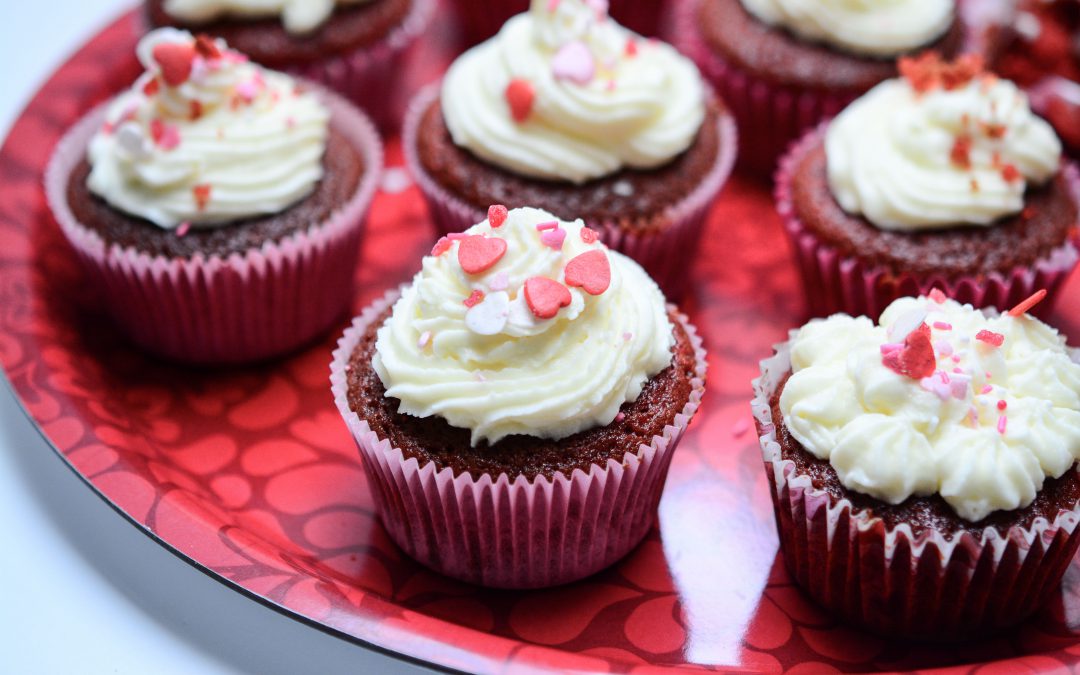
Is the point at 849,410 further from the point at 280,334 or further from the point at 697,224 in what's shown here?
→ the point at 280,334

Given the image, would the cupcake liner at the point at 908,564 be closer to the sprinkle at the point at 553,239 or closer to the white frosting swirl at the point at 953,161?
the sprinkle at the point at 553,239

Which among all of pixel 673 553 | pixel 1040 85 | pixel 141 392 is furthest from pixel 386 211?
pixel 1040 85

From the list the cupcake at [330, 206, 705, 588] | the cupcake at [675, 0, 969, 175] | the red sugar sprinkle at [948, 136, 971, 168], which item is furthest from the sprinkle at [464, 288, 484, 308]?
the cupcake at [675, 0, 969, 175]

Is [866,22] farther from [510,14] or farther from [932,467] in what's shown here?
[932,467]

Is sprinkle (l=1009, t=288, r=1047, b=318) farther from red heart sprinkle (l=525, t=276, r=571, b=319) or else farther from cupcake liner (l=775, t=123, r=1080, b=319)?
red heart sprinkle (l=525, t=276, r=571, b=319)

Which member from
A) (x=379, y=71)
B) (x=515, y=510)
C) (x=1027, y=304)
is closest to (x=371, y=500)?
(x=515, y=510)
